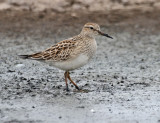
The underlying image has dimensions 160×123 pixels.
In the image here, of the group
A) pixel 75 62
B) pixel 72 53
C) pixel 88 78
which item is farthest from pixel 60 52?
pixel 88 78

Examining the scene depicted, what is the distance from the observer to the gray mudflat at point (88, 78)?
8.39 metres

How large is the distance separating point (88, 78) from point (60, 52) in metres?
1.41

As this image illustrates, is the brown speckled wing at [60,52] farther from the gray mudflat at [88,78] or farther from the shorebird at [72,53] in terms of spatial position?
the gray mudflat at [88,78]

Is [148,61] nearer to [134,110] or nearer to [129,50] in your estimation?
[129,50]

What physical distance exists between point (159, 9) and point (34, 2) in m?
4.38

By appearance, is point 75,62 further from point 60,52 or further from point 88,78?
point 88,78

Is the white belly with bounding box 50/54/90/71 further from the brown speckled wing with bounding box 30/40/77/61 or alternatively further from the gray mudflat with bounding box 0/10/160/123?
the gray mudflat with bounding box 0/10/160/123

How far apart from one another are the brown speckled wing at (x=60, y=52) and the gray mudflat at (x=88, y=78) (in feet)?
2.09

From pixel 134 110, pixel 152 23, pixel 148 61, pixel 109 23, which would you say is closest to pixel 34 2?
pixel 109 23

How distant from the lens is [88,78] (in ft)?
35.9

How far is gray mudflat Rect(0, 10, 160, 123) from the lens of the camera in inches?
330

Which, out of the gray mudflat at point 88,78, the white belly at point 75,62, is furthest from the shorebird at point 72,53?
the gray mudflat at point 88,78

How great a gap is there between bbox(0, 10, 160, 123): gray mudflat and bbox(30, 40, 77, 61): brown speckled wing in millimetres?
636

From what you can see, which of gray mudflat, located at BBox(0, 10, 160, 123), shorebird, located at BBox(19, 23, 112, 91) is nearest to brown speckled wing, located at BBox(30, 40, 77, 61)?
shorebird, located at BBox(19, 23, 112, 91)
